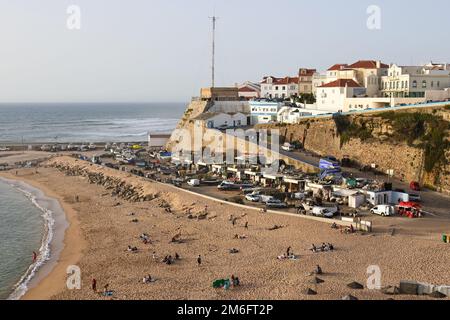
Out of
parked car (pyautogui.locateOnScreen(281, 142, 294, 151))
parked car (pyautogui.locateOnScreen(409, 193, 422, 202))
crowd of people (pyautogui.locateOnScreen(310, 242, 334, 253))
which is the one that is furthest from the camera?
parked car (pyautogui.locateOnScreen(281, 142, 294, 151))

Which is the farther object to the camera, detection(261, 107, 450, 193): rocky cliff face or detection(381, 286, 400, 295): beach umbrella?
detection(261, 107, 450, 193): rocky cliff face

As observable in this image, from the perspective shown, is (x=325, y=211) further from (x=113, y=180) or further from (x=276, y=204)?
(x=113, y=180)

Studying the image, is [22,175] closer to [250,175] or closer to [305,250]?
[250,175]

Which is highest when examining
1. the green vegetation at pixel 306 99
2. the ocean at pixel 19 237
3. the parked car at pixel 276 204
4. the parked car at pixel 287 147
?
the green vegetation at pixel 306 99

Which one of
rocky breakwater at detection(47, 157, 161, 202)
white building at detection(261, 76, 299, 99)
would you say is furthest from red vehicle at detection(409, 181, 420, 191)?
white building at detection(261, 76, 299, 99)

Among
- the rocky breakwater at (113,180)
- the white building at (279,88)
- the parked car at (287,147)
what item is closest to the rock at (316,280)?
the rocky breakwater at (113,180)

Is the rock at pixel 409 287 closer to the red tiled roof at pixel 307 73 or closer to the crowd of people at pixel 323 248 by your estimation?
the crowd of people at pixel 323 248

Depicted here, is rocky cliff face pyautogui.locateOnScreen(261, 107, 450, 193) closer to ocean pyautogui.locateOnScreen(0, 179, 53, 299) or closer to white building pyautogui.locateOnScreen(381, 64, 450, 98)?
white building pyautogui.locateOnScreen(381, 64, 450, 98)
